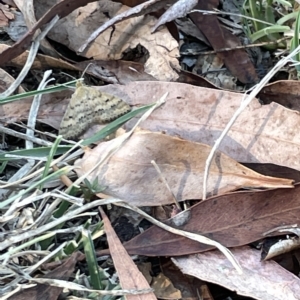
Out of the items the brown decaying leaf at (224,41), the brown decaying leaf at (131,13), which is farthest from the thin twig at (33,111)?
the brown decaying leaf at (224,41)

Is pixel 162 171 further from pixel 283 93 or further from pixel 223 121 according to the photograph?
pixel 283 93

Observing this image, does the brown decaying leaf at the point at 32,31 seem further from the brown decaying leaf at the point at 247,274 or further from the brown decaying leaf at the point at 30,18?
the brown decaying leaf at the point at 247,274

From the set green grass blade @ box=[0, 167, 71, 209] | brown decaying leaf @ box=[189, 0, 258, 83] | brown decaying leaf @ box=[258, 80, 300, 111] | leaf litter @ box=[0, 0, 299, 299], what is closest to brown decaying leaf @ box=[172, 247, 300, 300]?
leaf litter @ box=[0, 0, 299, 299]

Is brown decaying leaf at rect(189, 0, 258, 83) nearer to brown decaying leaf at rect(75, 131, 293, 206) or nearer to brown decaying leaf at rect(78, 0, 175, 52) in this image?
brown decaying leaf at rect(78, 0, 175, 52)

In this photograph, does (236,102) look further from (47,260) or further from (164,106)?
(47,260)

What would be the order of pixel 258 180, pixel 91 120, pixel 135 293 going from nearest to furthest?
1. pixel 135 293
2. pixel 258 180
3. pixel 91 120

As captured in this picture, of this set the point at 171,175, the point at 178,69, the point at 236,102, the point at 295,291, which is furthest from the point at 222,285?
the point at 178,69

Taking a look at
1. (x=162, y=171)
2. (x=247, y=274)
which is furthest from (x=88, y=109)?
(x=247, y=274)
